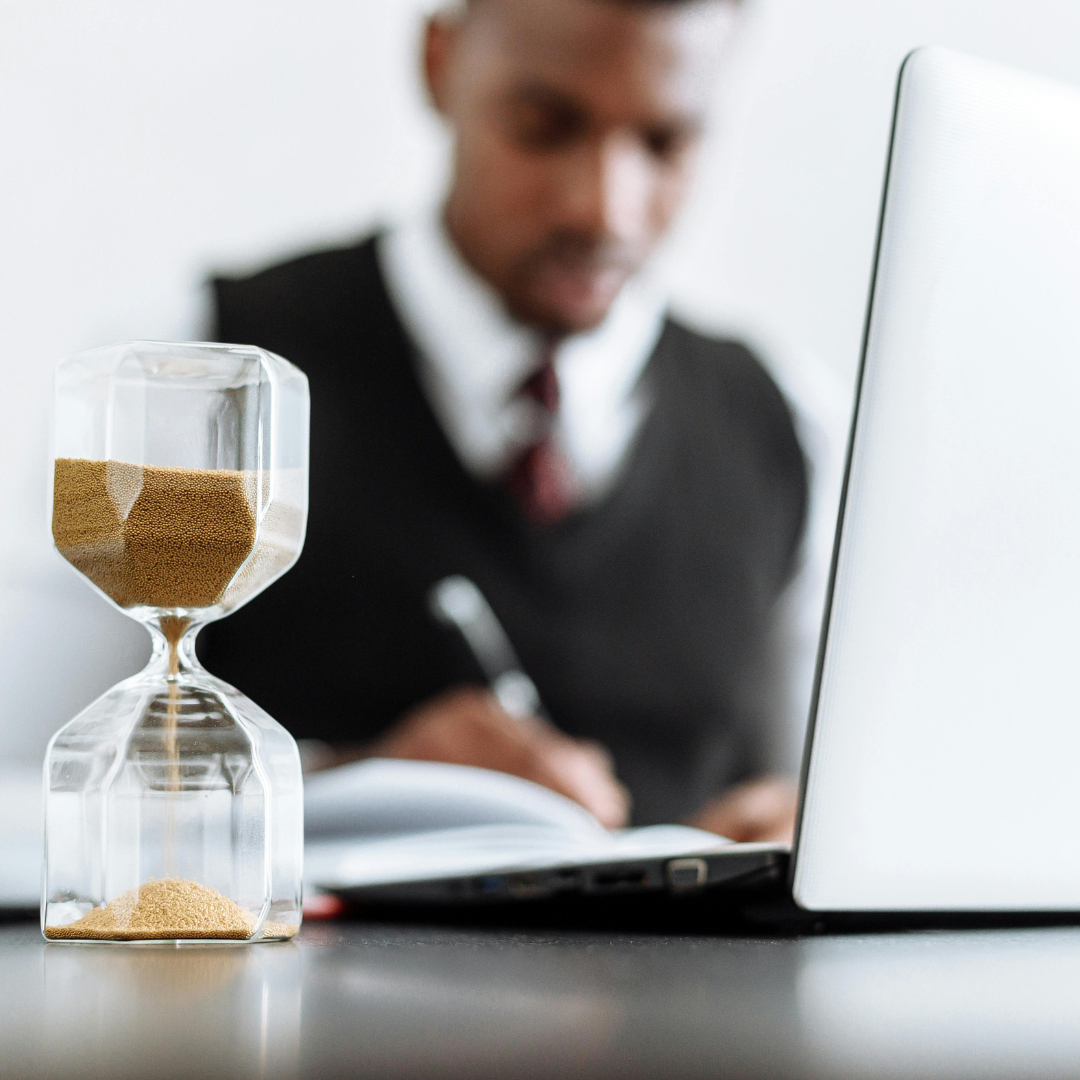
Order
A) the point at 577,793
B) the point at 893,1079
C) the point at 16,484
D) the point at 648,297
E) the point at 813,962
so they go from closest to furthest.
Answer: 1. the point at 893,1079
2. the point at 813,962
3. the point at 577,793
4. the point at 16,484
5. the point at 648,297

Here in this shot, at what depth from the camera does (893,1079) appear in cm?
21

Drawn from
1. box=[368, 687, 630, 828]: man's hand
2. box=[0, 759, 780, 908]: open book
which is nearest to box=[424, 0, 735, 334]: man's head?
box=[368, 687, 630, 828]: man's hand

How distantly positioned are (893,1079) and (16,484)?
1599 millimetres

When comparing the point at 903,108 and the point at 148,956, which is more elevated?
the point at 903,108

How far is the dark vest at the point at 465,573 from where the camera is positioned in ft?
5.59

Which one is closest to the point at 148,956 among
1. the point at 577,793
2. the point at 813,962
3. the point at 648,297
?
the point at 813,962

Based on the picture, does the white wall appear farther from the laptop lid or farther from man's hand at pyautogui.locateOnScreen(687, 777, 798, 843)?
the laptop lid

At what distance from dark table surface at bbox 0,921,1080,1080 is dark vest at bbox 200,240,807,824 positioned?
130 cm

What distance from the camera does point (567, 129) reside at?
1.80 m

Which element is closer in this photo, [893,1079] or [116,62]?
[893,1079]

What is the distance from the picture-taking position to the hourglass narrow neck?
0.45 metres

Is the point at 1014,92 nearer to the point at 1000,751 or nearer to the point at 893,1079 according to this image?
the point at 1000,751

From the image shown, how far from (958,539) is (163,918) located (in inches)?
11.6

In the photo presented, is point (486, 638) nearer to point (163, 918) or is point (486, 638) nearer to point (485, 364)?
point (485, 364)
